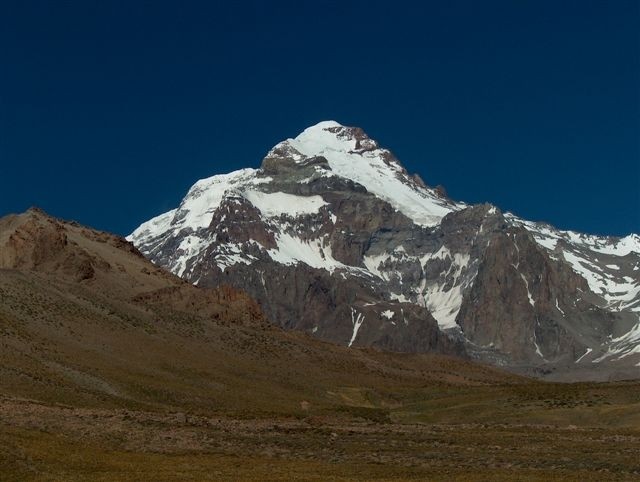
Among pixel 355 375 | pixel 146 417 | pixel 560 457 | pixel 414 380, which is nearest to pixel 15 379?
pixel 146 417

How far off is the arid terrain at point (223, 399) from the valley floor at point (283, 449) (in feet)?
0.58

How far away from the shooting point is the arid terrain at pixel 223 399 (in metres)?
61.6

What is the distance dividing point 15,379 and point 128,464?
126 feet

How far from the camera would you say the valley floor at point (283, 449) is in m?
57.5

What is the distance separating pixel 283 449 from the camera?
6869 centimetres

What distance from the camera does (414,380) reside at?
158 metres

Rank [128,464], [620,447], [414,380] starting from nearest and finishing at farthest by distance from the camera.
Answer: [128,464]
[620,447]
[414,380]

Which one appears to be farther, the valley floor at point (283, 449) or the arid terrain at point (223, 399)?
the arid terrain at point (223, 399)

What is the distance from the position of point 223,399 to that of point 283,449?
1774 inches

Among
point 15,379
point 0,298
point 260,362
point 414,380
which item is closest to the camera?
point 15,379

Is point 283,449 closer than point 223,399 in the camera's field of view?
Yes

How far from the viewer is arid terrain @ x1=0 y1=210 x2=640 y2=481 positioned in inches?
2424

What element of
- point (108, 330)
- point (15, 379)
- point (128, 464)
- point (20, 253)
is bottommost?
point (128, 464)

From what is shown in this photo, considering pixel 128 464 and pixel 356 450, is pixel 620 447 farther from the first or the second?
pixel 128 464
